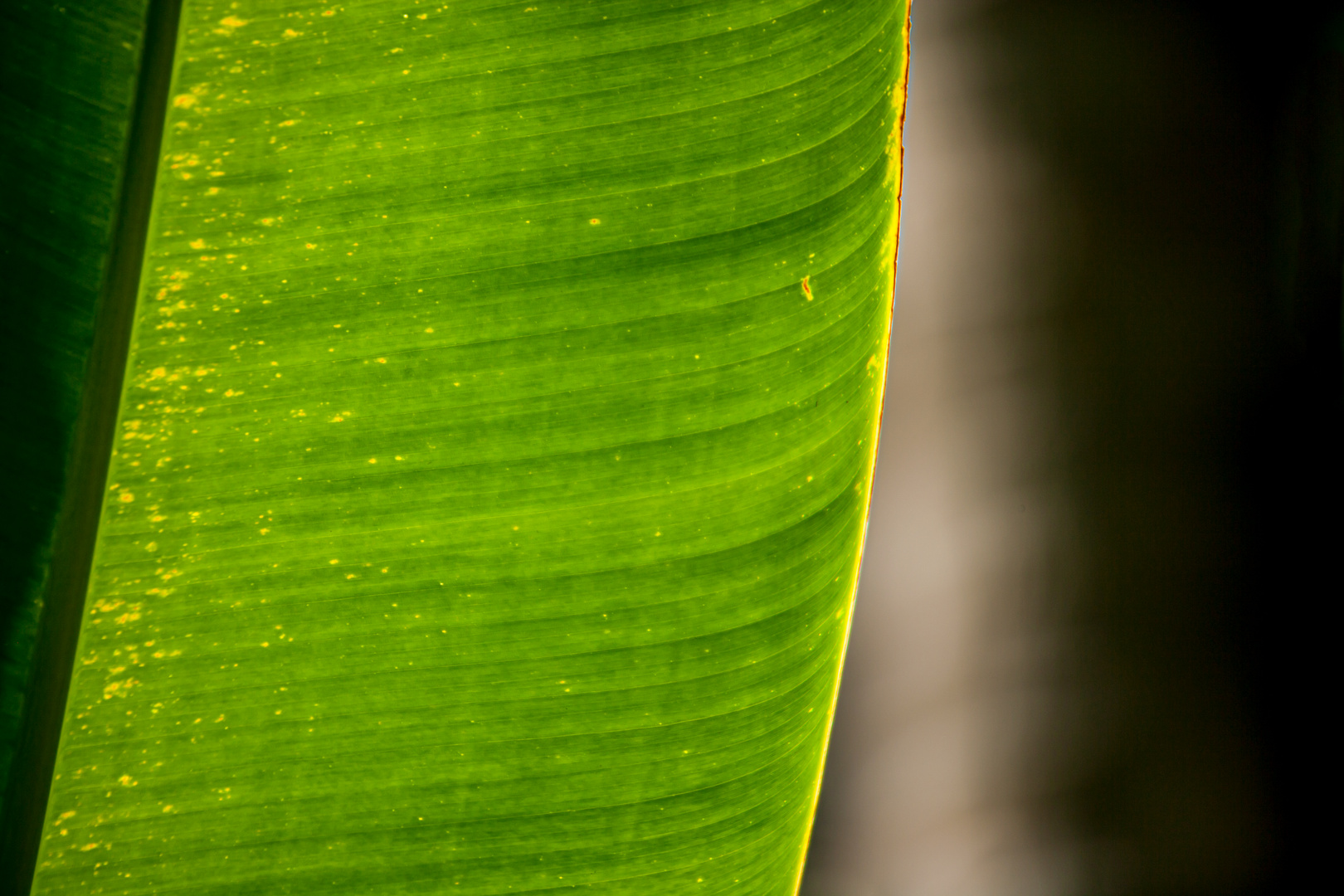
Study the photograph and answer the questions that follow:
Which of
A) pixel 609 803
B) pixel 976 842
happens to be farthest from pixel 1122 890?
pixel 609 803

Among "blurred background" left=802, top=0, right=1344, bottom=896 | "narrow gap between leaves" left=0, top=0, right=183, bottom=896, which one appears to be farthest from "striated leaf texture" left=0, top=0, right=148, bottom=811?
"blurred background" left=802, top=0, right=1344, bottom=896

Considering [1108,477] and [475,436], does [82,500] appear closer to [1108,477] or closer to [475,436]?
[475,436]

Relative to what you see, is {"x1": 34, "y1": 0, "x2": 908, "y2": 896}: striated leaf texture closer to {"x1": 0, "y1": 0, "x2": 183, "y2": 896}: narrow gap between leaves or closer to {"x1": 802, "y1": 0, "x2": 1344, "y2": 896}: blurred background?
{"x1": 0, "y1": 0, "x2": 183, "y2": 896}: narrow gap between leaves

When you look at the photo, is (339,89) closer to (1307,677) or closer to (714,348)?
(714,348)

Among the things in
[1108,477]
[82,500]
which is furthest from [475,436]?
[1108,477]

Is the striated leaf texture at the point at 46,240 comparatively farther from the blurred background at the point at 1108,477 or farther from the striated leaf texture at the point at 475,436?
the blurred background at the point at 1108,477

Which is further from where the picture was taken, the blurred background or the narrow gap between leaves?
the blurred background
